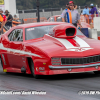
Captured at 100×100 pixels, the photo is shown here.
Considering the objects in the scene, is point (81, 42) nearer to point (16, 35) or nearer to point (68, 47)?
point (68, 47)

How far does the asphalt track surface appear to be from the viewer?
5758 millimetres

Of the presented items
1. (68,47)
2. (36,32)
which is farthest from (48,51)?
(36,32)

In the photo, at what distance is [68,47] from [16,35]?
2.02m

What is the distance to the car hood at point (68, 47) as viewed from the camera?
24.8ft

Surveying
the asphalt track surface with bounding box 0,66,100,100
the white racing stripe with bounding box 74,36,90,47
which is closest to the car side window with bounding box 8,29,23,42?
the asphalt track surface with bounding box 0,66,100,100

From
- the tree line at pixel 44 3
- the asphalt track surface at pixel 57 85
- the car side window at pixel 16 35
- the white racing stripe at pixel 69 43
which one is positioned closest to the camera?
Answer: the asphalt track surface at pixel 57 85

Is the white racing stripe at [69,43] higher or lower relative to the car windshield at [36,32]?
lower

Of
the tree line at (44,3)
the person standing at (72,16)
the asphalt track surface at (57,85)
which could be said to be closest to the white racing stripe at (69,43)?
the asphalt track surface at (57,85)

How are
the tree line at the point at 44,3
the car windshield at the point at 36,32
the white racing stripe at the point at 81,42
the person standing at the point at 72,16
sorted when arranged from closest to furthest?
the white racing stripe at the point at 81,42, the car windshield at the point at 36,32, the person standing at the point at 72,16, the tree line at the point at 44,3

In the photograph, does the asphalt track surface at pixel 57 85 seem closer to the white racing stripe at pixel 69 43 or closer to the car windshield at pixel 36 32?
the white racing stripe at pixel 69 43

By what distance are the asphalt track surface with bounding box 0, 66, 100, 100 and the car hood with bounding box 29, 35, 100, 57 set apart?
0.55 m

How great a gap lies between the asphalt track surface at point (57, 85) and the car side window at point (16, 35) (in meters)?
1.17

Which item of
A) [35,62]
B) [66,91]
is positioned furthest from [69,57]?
[66,91]

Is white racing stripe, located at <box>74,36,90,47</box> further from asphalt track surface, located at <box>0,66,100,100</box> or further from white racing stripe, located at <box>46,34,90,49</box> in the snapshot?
asphalt track surface, located at <box>0,66,100,100</box>
